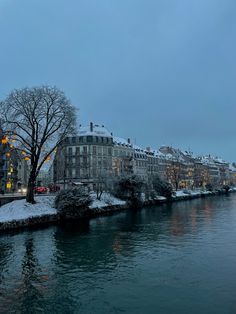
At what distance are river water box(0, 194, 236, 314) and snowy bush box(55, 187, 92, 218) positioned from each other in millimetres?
13345

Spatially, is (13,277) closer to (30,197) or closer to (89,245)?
(89,245)

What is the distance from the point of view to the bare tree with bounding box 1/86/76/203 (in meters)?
45.4

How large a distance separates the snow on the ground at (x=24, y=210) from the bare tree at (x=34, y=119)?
1.55 m

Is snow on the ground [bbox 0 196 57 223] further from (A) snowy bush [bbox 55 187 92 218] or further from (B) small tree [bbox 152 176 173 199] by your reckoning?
(B) small tree [bbox 152 176 173 199]

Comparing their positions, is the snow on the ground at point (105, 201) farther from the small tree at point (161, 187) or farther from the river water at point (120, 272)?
the river water at point (120, 272)

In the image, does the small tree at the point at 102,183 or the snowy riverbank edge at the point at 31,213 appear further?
the small tree at the point at 102,183

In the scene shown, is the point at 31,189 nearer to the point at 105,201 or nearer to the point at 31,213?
the point at 31,213

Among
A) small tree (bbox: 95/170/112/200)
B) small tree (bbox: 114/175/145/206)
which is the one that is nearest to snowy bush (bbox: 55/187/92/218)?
small tree (bbox: 95/170/112/200)

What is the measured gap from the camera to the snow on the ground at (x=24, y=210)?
40.7 m

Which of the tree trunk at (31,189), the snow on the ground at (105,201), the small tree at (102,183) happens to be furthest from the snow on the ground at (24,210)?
the small tree at (102,183)

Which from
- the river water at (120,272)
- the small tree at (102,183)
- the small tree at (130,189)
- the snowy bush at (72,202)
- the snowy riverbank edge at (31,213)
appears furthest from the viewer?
the small tree at (130,189)

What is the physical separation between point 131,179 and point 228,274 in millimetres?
52326

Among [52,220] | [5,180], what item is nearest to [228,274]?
[52,220]

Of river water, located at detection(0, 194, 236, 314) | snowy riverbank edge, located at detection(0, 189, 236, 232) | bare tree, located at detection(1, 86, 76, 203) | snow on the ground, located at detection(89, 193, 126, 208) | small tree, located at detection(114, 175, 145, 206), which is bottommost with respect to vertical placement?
river water, located at detection(0, 194, 236, 314)
